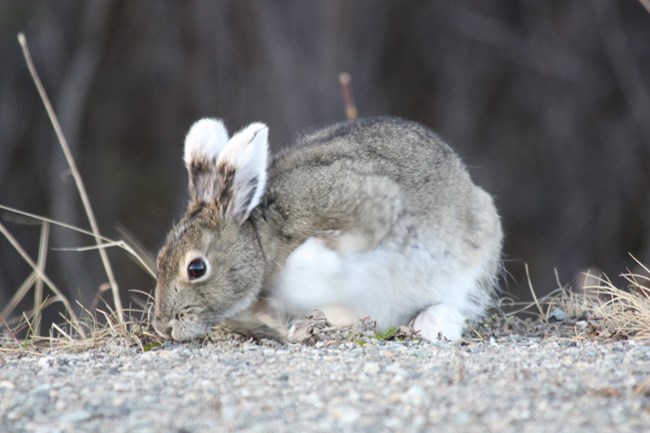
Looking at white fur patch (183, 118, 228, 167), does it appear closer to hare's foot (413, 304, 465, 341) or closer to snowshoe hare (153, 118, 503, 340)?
snowshoe hare (153, 118, 503, 340)

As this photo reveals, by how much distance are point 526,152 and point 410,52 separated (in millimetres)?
1971

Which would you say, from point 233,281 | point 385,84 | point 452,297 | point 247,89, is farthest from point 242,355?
point 385,84

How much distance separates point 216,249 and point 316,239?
49cm

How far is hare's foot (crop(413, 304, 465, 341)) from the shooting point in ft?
17.0

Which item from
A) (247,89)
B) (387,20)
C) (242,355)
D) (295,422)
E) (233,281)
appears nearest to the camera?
(295,422)

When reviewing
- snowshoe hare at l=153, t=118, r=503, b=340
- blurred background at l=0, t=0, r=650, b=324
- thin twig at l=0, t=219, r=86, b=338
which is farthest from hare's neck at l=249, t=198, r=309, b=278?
blurred background at l=0, t=0, r=650, b=324

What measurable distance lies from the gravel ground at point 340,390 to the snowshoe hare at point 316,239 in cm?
62

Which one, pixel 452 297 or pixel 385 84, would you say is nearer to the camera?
pixel 452 297

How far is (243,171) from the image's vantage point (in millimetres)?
5242

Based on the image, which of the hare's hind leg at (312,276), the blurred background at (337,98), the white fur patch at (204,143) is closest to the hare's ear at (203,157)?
the white fur patch at (204,143)

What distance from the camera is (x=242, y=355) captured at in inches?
173

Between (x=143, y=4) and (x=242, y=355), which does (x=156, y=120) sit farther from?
(x=242, y=355)

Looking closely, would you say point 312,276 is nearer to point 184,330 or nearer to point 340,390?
point 184,330

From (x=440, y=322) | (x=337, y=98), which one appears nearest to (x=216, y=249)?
(x=440, y=322)
